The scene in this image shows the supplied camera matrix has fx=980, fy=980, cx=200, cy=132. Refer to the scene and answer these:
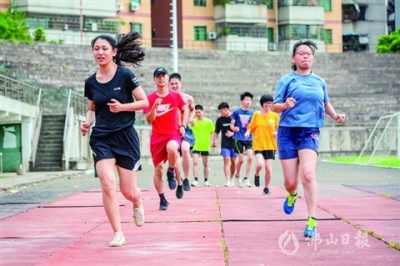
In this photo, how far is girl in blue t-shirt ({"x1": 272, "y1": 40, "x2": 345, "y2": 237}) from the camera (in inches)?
394

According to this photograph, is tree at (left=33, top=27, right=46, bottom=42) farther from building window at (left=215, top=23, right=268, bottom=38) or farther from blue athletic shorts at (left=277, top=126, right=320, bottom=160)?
blue athletic shorts at (left=277, top=126, right=320, bottom=160)

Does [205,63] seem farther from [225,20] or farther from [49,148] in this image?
[49,148]

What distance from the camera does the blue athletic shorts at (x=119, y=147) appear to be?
30.9 ft

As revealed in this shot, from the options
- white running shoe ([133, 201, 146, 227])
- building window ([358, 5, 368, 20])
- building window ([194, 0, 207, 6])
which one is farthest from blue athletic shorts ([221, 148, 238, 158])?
building window ([358, 5, 368, 20])

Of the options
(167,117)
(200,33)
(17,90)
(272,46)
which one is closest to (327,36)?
(272,46)

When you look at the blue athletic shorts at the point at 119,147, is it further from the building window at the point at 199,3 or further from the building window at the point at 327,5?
the building window at the point at 327,5

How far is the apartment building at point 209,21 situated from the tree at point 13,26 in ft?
6.22

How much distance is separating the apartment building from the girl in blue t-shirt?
4861 cm

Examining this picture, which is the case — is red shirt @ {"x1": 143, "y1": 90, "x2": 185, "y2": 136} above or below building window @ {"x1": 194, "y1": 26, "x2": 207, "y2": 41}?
below

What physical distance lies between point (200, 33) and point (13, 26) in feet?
52.1

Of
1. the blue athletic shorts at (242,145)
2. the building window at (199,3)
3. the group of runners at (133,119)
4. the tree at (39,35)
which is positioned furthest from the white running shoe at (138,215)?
the building window at (199,3)

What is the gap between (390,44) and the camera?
6669cm

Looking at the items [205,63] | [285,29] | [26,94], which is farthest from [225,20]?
[26,94]

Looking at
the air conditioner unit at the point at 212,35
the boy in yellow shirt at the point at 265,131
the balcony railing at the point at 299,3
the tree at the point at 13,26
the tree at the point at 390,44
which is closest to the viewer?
the boy in yellow shirt at the point at 265,131
